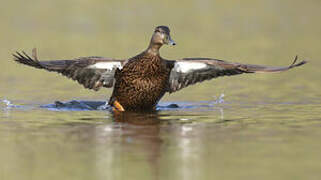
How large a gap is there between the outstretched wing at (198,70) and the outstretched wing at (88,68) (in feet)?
3.30

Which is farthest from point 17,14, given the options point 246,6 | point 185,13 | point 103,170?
point 103,170

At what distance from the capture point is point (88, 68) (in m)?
12.7

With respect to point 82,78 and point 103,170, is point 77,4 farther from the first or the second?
point 103,170

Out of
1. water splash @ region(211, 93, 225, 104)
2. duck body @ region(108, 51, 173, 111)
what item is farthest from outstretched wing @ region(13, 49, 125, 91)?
water splash @ region(211, 93, 225, 104)

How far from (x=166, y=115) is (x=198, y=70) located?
53.9 inches

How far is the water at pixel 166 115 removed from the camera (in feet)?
26.7

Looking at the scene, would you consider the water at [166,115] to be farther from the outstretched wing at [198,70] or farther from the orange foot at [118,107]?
the outstretched wing at [198,70]

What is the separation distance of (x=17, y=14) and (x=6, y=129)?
1759 centimetres

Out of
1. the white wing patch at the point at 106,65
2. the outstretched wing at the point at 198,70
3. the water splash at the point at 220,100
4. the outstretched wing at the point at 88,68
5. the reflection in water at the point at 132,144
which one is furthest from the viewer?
the water splash at the point at 220,100

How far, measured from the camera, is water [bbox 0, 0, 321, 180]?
8.12m

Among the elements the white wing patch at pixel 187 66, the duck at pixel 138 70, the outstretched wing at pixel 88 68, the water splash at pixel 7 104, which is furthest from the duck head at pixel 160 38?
the water splash at pixel 7 104

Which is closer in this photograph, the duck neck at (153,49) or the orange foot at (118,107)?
the duck neck at (153,49)

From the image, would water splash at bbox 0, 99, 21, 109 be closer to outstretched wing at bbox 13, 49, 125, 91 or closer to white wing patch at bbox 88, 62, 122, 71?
outstretched wing at bbox 13, 49, 125, 91

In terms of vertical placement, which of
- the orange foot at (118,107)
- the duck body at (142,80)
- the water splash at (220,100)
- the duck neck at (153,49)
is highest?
the duck neck at (153,49)
